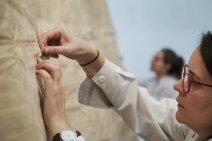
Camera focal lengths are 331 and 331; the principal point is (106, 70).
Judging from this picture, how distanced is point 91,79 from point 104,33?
0.53 metres

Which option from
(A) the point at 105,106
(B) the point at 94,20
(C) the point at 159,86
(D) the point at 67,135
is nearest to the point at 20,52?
(D) the point at 67,135

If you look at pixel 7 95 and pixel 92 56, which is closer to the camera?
pixel 7 95

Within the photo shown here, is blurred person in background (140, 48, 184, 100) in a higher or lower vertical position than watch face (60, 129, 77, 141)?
lower

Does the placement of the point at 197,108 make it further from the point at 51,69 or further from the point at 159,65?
the point at 159,65

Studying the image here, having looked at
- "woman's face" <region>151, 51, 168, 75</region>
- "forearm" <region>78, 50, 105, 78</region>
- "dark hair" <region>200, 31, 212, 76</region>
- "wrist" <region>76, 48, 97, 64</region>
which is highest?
"dark hair" <region>200, 31, 212, 76</region>

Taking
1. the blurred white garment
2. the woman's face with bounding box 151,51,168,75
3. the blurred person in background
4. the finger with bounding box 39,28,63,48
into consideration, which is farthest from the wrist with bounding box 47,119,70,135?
the woman's face with bounding box 151,51,168,75

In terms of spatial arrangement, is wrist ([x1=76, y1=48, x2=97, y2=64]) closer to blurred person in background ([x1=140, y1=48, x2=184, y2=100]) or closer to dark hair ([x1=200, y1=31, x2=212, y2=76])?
dark hair ([x1=200, y1=31, x2=212, y2=76])

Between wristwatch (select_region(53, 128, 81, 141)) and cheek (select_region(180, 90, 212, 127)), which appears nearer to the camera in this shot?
wristwatch (select_region(53, 128, 81, 141))

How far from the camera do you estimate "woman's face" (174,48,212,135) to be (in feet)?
3.35

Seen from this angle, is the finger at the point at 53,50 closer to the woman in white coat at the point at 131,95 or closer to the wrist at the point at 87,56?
the woman in white coat at the point at 131,95

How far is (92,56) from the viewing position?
44.6 inches

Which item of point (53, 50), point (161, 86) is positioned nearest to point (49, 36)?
point (53, 50)

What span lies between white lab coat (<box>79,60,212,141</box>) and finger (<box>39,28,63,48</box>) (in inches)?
9.7

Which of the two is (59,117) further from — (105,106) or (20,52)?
(105,106)
